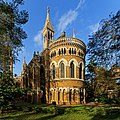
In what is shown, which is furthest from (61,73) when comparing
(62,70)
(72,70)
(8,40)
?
(8,40)

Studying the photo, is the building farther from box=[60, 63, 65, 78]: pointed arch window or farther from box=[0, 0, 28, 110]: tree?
box=[0, 0, 28, 110]: tree

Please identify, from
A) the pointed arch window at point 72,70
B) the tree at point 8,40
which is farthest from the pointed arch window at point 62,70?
the tree at point 8,40

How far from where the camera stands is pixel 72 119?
1698 cm

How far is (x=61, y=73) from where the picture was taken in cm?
4488

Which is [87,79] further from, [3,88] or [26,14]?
[26,14]

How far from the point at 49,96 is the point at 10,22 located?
3196cm

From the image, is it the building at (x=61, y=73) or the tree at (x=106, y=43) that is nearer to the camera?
the tree at (x=106, y=43)

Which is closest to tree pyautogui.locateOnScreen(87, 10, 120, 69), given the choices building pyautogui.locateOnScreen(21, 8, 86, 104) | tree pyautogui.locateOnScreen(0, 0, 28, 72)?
tree pyautogui.locateOnScreen(0, 0, 28, 72)

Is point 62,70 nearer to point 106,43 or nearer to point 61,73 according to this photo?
point 61,73

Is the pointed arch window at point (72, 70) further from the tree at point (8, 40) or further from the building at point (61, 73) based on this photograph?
the tree at point (8, 40)

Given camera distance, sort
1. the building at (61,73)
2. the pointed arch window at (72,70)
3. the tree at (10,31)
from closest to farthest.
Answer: the tree at (10,31)
the building at (61,73)
the pointed arch window at (72,70)

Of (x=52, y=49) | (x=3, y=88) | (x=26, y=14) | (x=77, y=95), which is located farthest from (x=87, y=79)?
(x=26, y=14)

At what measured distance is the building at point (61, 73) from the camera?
43812 millimetres

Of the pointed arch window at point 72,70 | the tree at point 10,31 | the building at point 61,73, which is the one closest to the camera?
the tree at point 10,31
